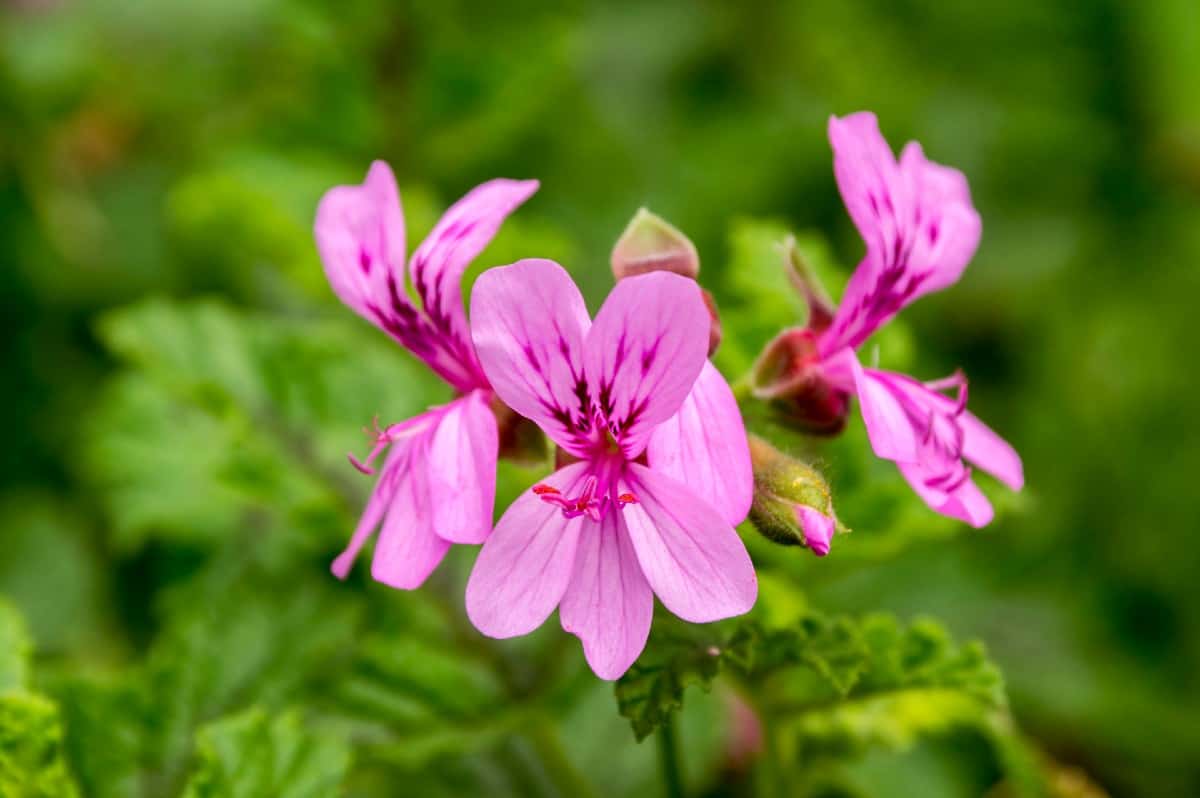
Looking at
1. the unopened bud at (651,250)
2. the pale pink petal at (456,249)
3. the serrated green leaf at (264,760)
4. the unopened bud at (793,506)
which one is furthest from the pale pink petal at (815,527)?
the serrated green leaf at (264,760)

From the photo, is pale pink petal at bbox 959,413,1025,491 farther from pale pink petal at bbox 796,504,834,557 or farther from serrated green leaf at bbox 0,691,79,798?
serrated green leaf at bbox 0,691,79,798

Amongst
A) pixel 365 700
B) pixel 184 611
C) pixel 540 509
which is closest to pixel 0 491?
pixel 184 611

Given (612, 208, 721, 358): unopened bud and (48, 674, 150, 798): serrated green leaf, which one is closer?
(612, 208, 721, 358): unopened bud

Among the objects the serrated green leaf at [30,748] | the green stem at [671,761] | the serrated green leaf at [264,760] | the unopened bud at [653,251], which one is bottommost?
the green stem at [671,761]

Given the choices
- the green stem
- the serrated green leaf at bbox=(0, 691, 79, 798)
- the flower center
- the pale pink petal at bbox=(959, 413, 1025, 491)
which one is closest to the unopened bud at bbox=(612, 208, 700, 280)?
the flower center

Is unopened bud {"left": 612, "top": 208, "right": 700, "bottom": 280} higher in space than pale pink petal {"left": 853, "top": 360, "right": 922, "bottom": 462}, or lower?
higher

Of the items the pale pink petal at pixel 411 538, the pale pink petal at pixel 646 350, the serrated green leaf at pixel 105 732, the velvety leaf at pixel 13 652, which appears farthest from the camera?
the serrated green leaf at pixel 105 732

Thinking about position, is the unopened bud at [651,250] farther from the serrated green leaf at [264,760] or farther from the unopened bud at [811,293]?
the serrated green leaf at [264,760]
